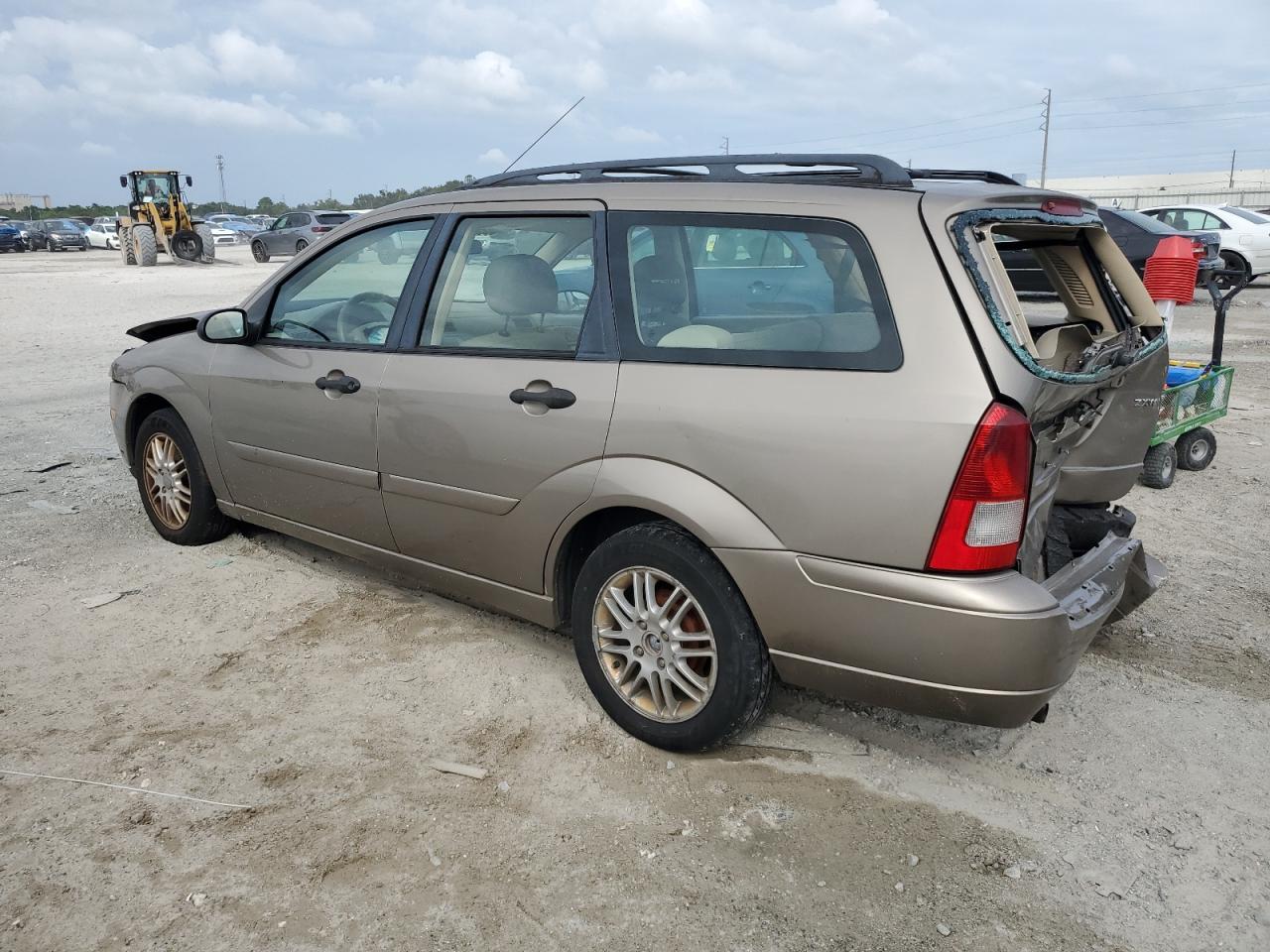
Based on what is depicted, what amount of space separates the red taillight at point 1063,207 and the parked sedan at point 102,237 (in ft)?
147

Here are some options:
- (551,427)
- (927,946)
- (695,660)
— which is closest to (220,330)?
(551,427)

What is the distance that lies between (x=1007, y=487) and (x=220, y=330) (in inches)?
132

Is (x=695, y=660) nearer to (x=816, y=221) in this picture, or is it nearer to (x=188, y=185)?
(x=816, y=221)

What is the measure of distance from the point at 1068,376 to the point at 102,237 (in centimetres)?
4618

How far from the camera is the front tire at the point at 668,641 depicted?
113 inches

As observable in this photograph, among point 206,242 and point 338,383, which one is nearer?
point 338,383

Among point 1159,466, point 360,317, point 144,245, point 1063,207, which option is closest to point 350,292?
point 360,317

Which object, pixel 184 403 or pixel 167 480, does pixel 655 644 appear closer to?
pixel 184 403

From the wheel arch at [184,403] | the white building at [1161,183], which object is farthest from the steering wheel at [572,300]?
the white building at [1161,183]

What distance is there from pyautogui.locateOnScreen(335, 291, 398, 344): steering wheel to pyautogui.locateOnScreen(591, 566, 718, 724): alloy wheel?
1462 millimetres

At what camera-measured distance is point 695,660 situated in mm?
3027

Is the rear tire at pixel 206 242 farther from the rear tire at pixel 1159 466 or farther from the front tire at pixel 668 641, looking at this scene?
the front tire at pixel 668 641

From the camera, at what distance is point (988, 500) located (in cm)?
246

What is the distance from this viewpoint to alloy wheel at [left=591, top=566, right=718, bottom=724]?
9.79 ft
